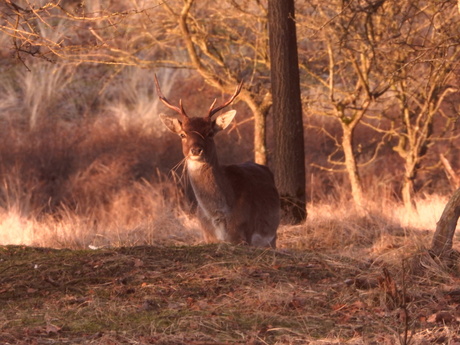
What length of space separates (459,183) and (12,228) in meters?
7.93

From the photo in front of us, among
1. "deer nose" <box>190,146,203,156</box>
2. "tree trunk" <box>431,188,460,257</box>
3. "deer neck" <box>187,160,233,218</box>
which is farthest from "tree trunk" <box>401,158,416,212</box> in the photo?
"tree trunk" <box>431,188,460,257</box>

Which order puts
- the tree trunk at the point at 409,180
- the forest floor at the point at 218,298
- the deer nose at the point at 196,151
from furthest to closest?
the tree trunk at the point at 409,180 → the deer nose at the point at 196,151 → the forest floor at the point at 218,298

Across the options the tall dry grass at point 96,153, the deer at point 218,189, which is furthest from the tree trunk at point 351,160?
the deer at point 218,189

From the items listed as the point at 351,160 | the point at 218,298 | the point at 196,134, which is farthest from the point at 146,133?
→ the point at 218,298

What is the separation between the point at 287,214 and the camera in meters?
12.6

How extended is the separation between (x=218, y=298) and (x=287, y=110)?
6.40m

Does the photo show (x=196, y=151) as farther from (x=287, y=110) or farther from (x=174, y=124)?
(x=287, y=110)

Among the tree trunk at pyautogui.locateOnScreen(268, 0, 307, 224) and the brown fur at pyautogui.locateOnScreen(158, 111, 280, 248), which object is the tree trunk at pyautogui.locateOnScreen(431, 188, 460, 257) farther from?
the tree trunk at pyautogui.locateOnScreen(268, 0, 307, 224)

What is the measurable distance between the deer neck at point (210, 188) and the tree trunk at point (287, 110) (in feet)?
10.4

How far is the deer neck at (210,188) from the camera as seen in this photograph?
30.9ft

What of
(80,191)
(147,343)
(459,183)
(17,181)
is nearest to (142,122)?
(80,191)

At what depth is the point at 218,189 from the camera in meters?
9.44

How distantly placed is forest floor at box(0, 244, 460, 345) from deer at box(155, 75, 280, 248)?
1.65 metres

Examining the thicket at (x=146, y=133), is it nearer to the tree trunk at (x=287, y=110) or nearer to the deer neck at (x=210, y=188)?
the tree trunk at (x=287, y=110)
